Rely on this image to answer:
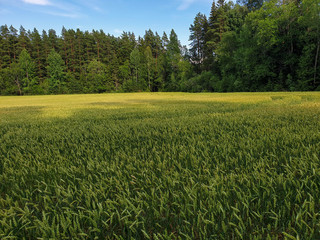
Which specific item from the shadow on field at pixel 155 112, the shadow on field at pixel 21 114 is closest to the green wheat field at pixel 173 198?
the shadow on field at pixel 155 112

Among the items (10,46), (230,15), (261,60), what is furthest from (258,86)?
(10,46)

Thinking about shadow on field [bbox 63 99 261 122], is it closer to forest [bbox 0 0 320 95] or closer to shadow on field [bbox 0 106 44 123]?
shadow on field [bbox 0 106 44 123]

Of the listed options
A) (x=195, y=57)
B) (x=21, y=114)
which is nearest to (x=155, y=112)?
(x=21, y=114)

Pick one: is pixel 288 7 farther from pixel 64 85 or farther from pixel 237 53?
pixel 64 85

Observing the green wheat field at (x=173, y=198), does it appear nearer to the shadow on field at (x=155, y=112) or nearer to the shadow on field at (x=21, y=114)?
the shadow on field at (x=155, y=112)

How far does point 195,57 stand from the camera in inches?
2291

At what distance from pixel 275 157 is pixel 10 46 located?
274 feet

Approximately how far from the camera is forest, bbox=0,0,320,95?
1195 inches

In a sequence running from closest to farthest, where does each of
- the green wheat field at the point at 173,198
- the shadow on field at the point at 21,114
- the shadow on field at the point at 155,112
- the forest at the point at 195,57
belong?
the green wheat field at the point at 173,198 < the shadow on field at the point at 155,112 < the shadow on field at the point at 21,114 < the forest at the point at 195,57

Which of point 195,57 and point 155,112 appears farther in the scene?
point 195,57

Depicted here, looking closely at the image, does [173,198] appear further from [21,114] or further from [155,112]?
[21,114]

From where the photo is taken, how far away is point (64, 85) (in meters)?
61.1

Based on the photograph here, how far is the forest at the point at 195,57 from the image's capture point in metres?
30.4

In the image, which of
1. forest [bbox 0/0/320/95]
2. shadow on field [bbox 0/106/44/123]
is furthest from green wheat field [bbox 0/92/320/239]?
forest [bbox 0/0/320/95]
